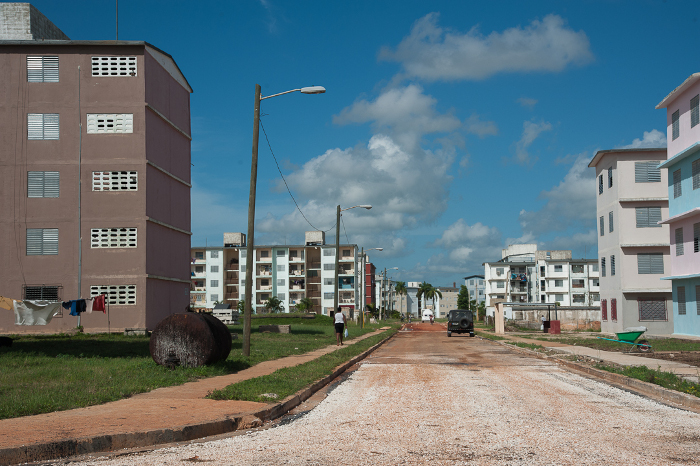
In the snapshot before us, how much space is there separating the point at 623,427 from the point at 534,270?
11637 cm

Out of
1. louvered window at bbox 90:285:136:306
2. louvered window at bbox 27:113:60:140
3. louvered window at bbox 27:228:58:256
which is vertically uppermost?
louvered window at bbox 27:113:60:140

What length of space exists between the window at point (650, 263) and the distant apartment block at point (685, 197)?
6983 mm

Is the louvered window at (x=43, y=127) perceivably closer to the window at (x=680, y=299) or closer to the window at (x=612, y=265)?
the window at (x=680, y=299)

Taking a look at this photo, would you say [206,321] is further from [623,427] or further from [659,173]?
[659,173]

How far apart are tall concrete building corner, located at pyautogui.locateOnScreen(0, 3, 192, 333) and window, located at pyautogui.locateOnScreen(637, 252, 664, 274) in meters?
32.2

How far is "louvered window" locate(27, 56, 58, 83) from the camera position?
3497 centimetres

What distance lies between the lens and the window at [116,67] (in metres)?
35.2

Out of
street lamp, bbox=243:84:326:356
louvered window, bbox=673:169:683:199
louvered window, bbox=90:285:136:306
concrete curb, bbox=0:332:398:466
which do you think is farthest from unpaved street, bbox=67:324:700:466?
louvered window, bbox=673:169:683:199

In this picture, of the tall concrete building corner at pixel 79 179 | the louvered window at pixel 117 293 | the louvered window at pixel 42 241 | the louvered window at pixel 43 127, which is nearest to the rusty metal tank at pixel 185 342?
the tall concrete building corner at pixel 79 179

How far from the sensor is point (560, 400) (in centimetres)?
1128

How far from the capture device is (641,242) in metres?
43.8

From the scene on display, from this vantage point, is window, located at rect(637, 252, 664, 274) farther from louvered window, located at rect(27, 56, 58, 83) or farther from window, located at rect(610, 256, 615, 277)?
louvered window, located at rect(27, 56, 58, 83)

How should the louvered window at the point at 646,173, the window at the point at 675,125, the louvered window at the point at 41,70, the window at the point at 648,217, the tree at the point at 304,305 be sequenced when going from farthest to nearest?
the tree at the point at 304,305 → the louvered window at the point at 646,173 → the window at the point at 648,217 → the window at the point at 675,125 → the louvered window at the point at 41,70

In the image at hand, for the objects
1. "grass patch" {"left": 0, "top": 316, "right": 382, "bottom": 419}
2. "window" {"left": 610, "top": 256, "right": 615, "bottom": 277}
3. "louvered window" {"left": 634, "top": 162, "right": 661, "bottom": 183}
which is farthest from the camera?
"window" {"left": 610, "top": 256, "right": 615, "bottom": 277}
